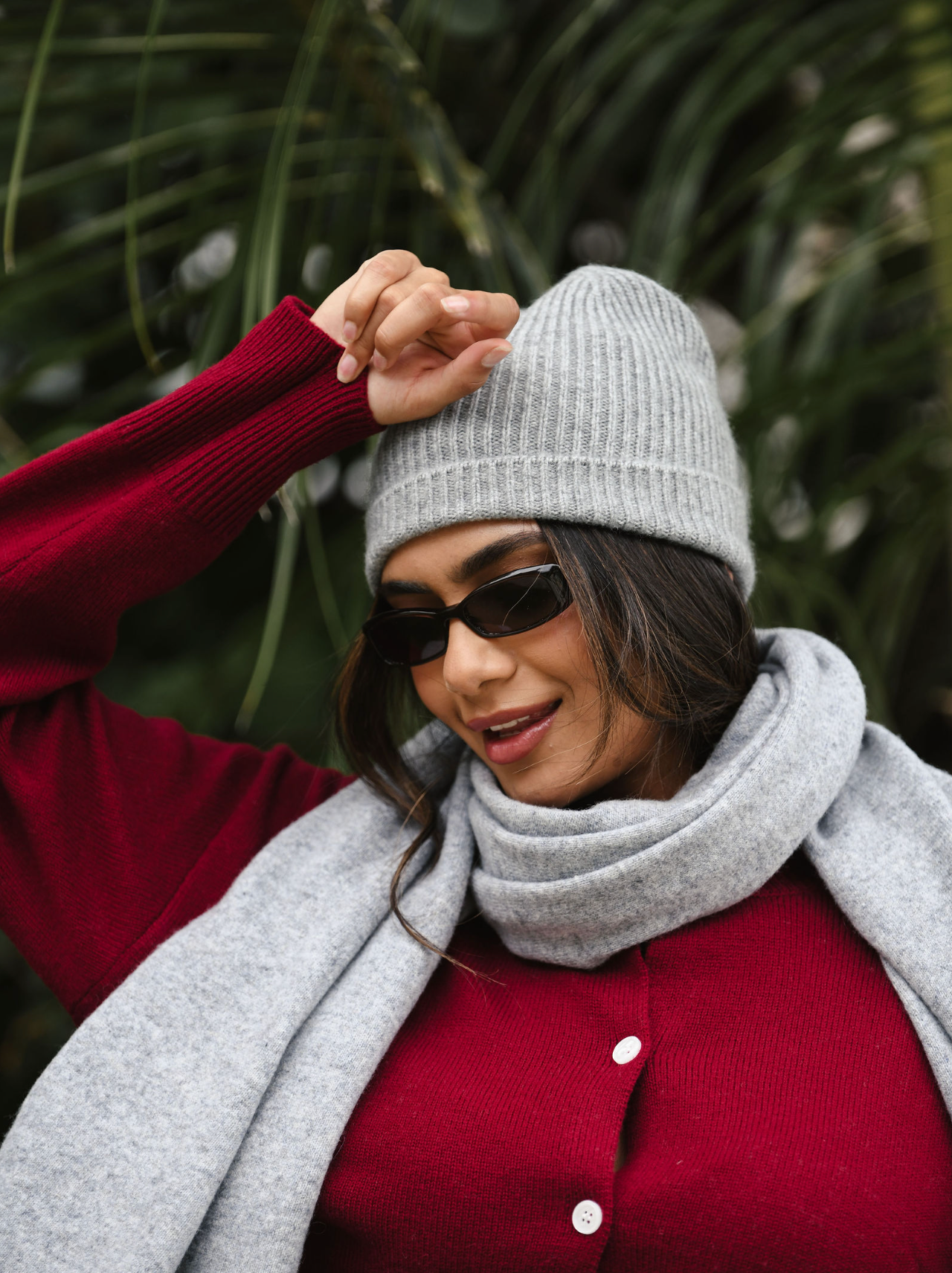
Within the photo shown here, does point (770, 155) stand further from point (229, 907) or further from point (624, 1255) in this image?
point (624, 1255)

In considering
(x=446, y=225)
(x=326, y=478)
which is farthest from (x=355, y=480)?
(x=446, y=225)

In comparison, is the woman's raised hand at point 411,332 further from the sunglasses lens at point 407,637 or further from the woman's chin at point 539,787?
the woman's chin at point 539,787

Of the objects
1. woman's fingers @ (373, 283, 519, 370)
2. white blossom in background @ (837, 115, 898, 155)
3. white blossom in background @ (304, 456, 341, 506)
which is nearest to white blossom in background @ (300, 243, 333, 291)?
white blossom in background @ (304, 456, 341, 506)

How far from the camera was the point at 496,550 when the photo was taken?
0.87m

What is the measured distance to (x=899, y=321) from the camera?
80.4 inches

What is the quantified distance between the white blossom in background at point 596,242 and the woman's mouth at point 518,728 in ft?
4.62

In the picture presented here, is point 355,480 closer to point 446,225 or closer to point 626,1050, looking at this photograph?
point 446,225

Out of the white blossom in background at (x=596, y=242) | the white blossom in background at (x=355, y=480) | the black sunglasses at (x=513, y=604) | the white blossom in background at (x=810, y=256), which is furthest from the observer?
the white blossom in background at (x=596, y=242)

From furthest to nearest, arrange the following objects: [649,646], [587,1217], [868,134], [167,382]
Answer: [868,134]
[167,382]
[649,646]
[587,1217]

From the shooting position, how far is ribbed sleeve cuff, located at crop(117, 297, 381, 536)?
2.98 feet

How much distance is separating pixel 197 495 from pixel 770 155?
83 cm

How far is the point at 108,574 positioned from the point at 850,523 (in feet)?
4.23

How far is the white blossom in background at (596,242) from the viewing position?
2.05 meters

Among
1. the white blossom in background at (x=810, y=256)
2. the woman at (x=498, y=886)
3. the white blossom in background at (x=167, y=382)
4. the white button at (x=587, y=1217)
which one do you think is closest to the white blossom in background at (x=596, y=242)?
the white blossom in background at (x=810, y=256)
